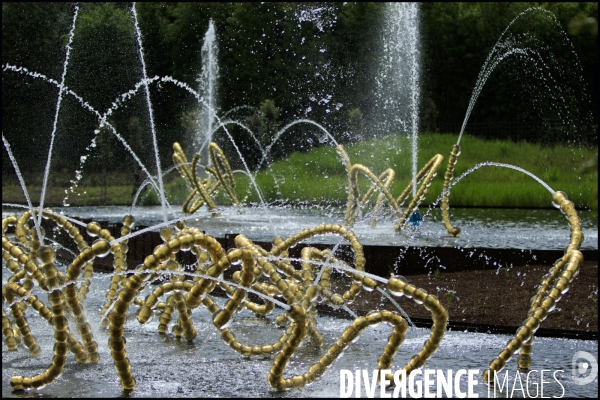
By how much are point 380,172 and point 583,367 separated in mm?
20995

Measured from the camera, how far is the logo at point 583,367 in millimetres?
5138

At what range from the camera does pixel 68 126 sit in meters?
31.5

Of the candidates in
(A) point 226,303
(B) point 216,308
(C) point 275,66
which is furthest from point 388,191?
(C) point 275,66

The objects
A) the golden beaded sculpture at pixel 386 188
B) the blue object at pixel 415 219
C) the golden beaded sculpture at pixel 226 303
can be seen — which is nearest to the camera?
the golden beaded sculpture at pixel 226 303

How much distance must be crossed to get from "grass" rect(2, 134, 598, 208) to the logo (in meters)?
17.7

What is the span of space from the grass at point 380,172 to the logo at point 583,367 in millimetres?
17722

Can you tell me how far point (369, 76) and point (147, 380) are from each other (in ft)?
86.5

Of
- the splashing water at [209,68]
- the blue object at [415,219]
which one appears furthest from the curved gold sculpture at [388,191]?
the splashing water at [209,68]

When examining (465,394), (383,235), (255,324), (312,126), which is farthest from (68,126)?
(465,394)

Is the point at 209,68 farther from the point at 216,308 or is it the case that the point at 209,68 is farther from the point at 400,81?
the point at 216,308

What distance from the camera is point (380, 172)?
1037 inches

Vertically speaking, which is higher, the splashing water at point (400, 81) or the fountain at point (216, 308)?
the splashing water at point (400, 81)

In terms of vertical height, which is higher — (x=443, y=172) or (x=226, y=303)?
(x=226, y=303)

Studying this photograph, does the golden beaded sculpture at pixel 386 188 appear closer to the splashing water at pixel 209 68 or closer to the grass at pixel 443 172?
the grass at pixel 443 172
